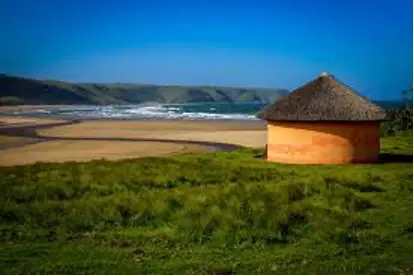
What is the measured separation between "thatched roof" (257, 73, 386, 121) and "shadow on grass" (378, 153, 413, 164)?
1530 millimetres

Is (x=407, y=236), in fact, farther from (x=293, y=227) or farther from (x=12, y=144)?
(x=12, y=144)

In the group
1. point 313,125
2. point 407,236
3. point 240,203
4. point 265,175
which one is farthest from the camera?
point 313,125

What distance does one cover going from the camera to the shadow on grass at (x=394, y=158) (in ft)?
57.8

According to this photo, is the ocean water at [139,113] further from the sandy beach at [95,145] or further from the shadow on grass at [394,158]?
the shadow on grass at [394,158]

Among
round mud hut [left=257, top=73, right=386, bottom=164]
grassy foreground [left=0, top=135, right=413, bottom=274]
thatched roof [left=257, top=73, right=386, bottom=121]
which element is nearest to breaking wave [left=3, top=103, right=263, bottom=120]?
thatched roof [left=257, top=73, right=386, bottom=121]

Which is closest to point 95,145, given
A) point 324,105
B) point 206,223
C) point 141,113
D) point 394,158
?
point 324,105

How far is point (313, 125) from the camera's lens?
16.9 metres

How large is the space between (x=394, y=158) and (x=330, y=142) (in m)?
2.93

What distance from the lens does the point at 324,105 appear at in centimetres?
1723

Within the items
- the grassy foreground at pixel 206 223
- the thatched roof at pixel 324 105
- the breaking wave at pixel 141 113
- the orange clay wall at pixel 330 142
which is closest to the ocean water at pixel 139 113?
the breaking wave at pixel 141 113

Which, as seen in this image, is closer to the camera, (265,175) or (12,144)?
(265,175)

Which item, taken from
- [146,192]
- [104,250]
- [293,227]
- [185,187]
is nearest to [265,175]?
[185,187]

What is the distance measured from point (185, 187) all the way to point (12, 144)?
65.5 feet

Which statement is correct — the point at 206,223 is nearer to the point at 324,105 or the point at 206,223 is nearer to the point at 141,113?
the point at 324,105
